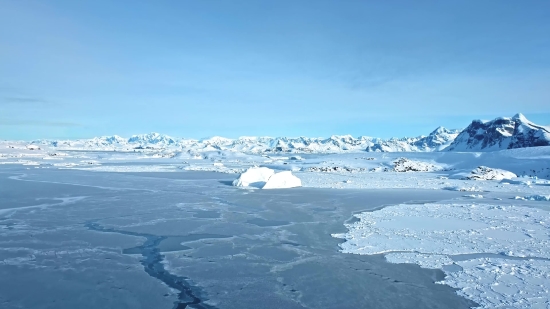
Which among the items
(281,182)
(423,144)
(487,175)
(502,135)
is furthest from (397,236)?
(423,144)

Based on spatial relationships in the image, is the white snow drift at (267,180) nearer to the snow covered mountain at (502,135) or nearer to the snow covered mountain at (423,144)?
the snow covered mountain at (502,135)

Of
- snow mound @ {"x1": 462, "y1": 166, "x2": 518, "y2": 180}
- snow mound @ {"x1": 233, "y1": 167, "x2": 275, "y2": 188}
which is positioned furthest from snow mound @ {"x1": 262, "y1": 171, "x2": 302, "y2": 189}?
snow mound @ {"x1": 462, "y1": 166, "x2": 518, "y2": 180}


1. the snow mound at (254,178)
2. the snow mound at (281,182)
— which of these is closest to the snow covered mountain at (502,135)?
the snow mound at (281,182)

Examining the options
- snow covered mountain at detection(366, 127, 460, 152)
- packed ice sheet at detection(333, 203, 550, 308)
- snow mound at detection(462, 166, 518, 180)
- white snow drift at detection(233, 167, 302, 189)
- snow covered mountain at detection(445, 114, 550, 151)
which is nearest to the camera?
packed ice sheet at detection(333, 203, 550, 308)

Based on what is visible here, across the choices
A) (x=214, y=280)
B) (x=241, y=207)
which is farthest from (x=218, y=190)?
(x=214, y=280)

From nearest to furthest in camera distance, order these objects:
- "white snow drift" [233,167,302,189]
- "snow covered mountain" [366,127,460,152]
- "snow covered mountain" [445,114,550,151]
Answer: "white snow drift" [233,167,302,189]
"snow covered mountain" [445,114,550,151]
"snow covered mountain" [366,127,460,152]

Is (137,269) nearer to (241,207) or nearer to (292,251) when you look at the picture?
(292,251)

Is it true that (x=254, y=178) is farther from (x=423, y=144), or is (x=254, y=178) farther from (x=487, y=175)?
(x=423, y=144)

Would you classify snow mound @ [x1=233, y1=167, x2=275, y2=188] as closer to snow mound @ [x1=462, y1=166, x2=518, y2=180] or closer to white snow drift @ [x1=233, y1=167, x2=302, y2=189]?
white snow drift @ [x1=233, y1=167, x2=302, y2=189]
